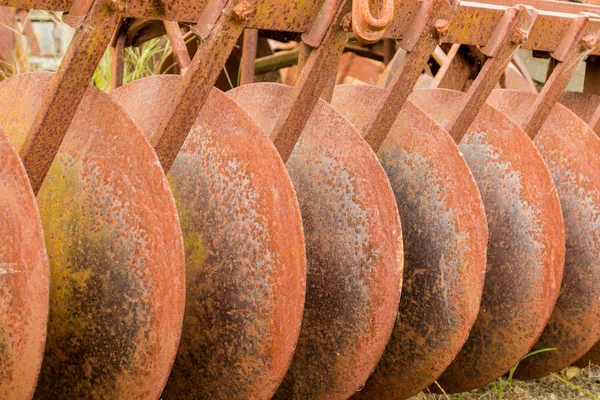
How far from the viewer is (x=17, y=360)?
3.95ft

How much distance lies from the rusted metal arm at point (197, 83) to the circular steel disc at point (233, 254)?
0.30ft

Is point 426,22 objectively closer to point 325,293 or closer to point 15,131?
point 325,293

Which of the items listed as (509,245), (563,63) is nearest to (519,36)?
(563,63)

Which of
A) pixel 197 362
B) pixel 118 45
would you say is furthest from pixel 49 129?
pixel 118 45

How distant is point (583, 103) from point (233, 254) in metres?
1.40

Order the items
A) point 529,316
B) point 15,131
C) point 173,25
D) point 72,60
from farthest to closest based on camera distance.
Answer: point 173,25 → point 529,316 → point 15,131 → point 72,60

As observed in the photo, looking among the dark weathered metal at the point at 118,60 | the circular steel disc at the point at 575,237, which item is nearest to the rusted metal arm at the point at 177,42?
the dark weathered metal at the point at 118,60

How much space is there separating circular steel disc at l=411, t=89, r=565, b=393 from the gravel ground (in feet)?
0.51

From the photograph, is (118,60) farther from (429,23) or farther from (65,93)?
(65,93)

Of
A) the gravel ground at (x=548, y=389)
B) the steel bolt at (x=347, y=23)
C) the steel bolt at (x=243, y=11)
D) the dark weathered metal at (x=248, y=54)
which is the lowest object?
the gravel ground at (x=548, y=389)

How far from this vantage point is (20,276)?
118 cm

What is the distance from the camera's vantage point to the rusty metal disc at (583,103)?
8.30ft

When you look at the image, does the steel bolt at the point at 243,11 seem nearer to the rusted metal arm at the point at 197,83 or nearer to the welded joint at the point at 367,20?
the rusted metal arm at the point at 197,83

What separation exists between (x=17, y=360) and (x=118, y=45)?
6.17ft
